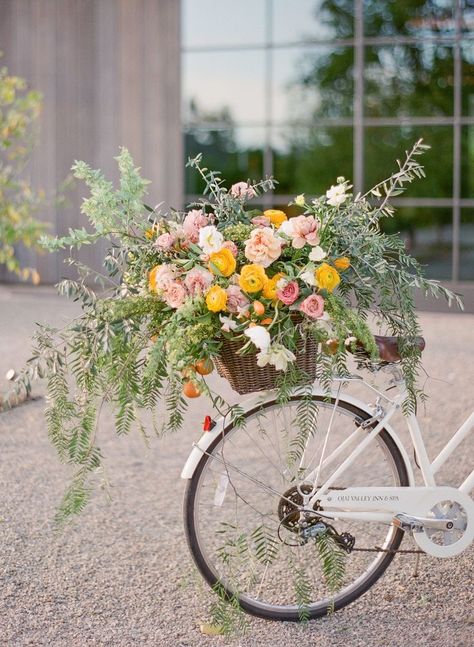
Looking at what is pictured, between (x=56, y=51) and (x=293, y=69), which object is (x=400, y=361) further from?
(x=56, y=51)

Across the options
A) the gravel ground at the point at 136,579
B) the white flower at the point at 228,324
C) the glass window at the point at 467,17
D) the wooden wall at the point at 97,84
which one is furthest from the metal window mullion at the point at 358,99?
the white flower at the point at 228,324

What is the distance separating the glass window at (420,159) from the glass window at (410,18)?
37.9 inches

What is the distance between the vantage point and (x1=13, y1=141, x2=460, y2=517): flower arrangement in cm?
311

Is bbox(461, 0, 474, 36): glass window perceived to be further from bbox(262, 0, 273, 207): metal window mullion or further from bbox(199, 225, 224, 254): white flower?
bbox(199, 225, 224, 254): white flower

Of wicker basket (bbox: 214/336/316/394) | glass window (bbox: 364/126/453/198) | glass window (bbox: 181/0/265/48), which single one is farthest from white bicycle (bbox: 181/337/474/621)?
glass window (bbox: 181/0/265/48)

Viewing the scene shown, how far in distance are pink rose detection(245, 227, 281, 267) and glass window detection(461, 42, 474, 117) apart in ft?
27.3

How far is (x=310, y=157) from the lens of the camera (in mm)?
11492

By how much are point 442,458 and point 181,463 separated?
2165mm

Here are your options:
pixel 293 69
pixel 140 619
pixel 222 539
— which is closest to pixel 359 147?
pixel 293 69

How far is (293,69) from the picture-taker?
37.7 feet

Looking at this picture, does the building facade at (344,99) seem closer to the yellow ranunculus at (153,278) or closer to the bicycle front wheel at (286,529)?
the bicycle front wheel at (286,529)

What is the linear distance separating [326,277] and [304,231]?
158 mm

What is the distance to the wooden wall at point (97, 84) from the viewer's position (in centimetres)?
1189

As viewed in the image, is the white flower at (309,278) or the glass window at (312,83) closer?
the white flower at (309,278)
